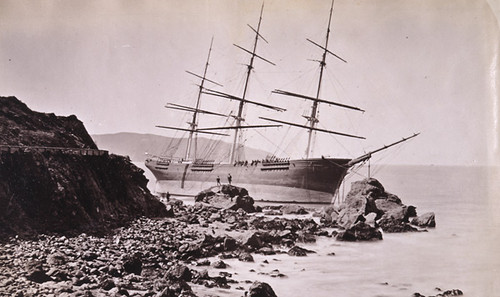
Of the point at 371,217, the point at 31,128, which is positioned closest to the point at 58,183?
the point at 31,128

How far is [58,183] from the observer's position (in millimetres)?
11695

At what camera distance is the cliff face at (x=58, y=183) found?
10406 millimetres

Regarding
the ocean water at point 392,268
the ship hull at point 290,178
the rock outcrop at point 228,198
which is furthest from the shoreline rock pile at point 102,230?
the ship hull at point 290,178

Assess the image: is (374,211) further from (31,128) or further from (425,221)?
(31,128)

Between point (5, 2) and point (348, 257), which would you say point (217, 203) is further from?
point (5, 2)

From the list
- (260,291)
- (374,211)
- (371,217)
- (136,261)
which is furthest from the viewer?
(374,211)

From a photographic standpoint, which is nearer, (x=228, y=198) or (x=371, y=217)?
(x=371, y=217)

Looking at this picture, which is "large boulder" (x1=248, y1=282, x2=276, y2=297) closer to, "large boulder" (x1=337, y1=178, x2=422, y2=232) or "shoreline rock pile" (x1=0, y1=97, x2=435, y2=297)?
"shoreline rock pile" (x1=0, y1=97, x2=435, y2=297)

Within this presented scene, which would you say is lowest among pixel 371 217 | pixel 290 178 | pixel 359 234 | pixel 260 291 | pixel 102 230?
pixel 260 291

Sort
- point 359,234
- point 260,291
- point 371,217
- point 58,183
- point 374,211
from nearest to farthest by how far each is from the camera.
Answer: point 260,291 < point 58,183 < point 359,234 < point 371,217 < point 374,211

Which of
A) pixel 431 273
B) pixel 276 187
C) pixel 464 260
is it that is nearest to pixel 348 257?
pixel 431 273

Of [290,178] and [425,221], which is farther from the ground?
[290,178]

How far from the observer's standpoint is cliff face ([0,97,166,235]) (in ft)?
34.1

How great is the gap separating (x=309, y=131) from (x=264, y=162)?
15.0 feet
